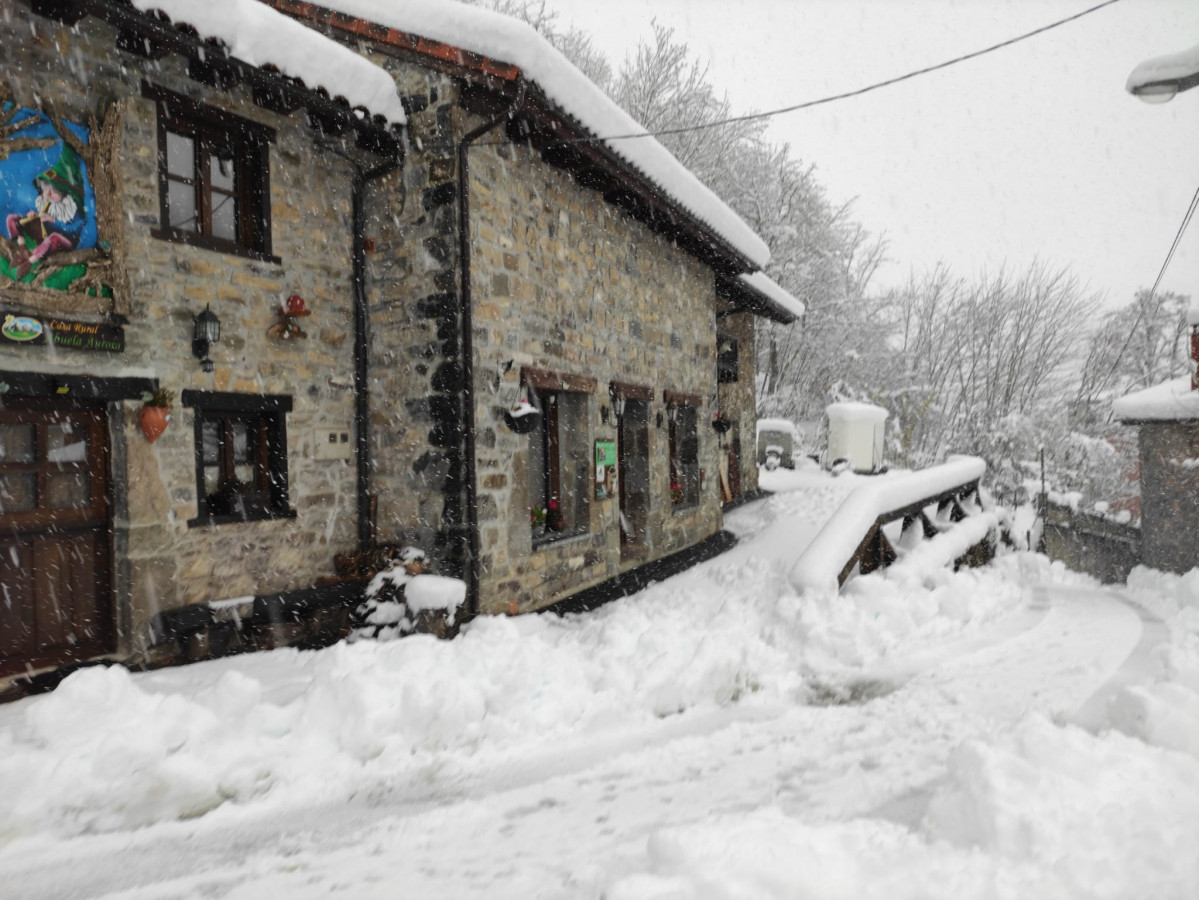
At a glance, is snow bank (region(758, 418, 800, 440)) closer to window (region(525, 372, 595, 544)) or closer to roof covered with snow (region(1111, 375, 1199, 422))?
roof covered with snow (region(1111, 375, 1199, 422))

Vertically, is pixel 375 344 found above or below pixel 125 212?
below

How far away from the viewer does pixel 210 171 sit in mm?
5359

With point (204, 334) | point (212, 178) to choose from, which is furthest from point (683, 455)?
point (212, 178)

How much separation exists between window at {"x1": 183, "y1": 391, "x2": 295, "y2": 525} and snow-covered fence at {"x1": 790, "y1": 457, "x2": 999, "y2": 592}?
14.0ft

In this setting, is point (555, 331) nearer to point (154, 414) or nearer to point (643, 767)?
point (154, 414)

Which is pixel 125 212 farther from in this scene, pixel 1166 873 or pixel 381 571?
pixel 1166 873

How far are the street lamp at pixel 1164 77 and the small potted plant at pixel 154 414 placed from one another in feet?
27.0

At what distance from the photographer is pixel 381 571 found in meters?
5.82

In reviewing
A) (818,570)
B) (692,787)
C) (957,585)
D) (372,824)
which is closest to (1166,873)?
(692,787)

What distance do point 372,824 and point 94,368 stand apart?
12.1 ft

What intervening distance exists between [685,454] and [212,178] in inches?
267

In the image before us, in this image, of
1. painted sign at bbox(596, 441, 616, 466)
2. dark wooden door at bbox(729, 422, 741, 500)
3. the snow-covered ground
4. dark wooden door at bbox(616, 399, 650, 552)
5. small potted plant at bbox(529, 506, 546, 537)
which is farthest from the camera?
dark wooden door at bbox(729, 422, 741, 500)

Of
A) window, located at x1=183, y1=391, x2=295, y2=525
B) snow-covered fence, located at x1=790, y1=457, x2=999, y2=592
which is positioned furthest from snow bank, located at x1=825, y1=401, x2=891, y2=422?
window, located at x1=183, y1=391, x2=295, y2=525

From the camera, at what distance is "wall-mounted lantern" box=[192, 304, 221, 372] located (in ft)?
16.3
